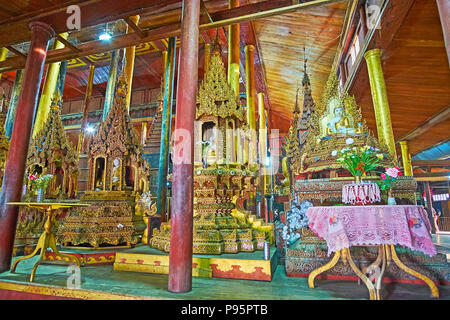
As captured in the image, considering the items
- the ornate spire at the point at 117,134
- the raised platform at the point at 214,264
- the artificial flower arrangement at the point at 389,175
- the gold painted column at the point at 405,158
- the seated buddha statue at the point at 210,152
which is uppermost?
the gold painted column at the point at 405,158

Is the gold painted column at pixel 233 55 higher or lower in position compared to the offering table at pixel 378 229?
higher

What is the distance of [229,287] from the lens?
2703 mm

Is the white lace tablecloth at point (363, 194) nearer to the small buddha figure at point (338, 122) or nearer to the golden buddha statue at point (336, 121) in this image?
the golden buddha statue at point (336, 121)

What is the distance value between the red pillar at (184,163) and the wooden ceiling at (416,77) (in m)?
4.54

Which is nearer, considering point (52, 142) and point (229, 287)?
point (229, 287)

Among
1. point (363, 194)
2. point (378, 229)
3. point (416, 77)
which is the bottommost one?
point (378, 229)

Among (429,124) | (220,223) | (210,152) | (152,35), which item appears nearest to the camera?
(220,223)

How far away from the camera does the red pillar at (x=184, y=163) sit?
2457mm

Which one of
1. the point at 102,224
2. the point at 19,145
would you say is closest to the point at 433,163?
the point at 102,224

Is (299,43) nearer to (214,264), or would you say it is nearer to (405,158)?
(214,264)

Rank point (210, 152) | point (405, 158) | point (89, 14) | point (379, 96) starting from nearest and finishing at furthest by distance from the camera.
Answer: point (89, 14)
point (210, 152)
point (379, 96)
point (405, 158)

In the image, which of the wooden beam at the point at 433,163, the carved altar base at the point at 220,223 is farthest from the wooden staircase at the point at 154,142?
the wooden beam at the point at 433,163

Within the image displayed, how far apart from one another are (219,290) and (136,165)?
11.6ft

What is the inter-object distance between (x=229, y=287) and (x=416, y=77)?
8997mm
